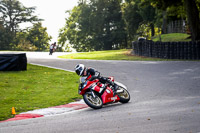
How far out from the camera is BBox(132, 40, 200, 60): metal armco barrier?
26391 millimetres

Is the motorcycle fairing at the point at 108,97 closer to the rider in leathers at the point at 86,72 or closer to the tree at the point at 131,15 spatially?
the rider in leathers at the point at 86,72

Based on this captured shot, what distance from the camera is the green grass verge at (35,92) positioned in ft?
36.0

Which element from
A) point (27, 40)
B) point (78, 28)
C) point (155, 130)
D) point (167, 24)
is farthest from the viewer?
point (78, 28)

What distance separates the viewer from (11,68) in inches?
854

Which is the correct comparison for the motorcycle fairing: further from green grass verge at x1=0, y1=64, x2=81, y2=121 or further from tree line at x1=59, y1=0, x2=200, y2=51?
tree line at x1=59, y1=0, x2=200, y2=51

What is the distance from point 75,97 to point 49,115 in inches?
126

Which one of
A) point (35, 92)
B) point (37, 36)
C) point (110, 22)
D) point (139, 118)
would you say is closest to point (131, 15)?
point (110, 22)

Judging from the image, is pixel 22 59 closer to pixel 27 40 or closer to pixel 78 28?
pixel 27 40

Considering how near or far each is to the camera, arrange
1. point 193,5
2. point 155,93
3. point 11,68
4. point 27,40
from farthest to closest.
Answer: point 27,40, point 193,5, point 11,68, point 155,93

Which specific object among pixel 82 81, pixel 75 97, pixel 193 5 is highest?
pixel 193 5

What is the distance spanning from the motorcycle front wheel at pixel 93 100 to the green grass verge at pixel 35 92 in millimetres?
1598

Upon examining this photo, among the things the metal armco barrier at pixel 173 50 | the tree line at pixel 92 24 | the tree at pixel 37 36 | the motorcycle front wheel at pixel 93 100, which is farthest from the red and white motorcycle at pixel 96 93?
the tree at pixel 37 36

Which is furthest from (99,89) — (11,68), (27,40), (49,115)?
(27,40)

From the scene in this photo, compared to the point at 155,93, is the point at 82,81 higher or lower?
higher
